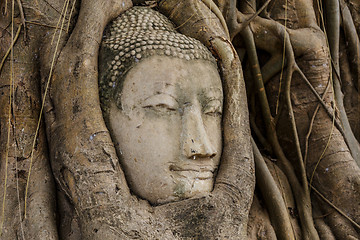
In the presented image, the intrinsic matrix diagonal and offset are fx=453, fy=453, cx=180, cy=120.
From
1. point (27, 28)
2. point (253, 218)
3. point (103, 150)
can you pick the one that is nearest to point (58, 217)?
point (103, 150)

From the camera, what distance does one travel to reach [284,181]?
99.2 inches

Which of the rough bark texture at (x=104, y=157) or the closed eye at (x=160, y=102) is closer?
the rough bark texture at (x=104, y=157)

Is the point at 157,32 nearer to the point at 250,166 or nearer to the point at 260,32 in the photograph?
the point at 250,166

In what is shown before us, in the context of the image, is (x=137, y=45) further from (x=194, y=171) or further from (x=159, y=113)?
(x=194, y=171)

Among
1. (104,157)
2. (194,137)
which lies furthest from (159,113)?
(104,157)

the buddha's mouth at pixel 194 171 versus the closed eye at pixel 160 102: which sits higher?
the closed eye at pixel 160 102

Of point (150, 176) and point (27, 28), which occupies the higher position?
point (27, 28)

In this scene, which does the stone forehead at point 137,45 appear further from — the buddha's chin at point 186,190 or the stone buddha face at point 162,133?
the buddha's chin at point 186,190

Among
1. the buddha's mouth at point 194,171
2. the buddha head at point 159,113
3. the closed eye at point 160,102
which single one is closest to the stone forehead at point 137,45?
the buddha head at point 159,113

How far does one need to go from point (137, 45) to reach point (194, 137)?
43 centimetres

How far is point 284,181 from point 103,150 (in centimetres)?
124

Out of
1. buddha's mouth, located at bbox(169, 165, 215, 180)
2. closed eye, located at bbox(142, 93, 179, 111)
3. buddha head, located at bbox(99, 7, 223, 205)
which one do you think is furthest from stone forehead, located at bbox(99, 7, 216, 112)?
buddha's mouth, located at bbox(169, 165, 215, 180)

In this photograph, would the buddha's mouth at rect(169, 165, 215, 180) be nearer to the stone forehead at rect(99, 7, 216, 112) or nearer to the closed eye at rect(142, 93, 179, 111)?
the closed eye at rect(142, 93, 179, 111)

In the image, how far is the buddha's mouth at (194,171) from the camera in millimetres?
1742
